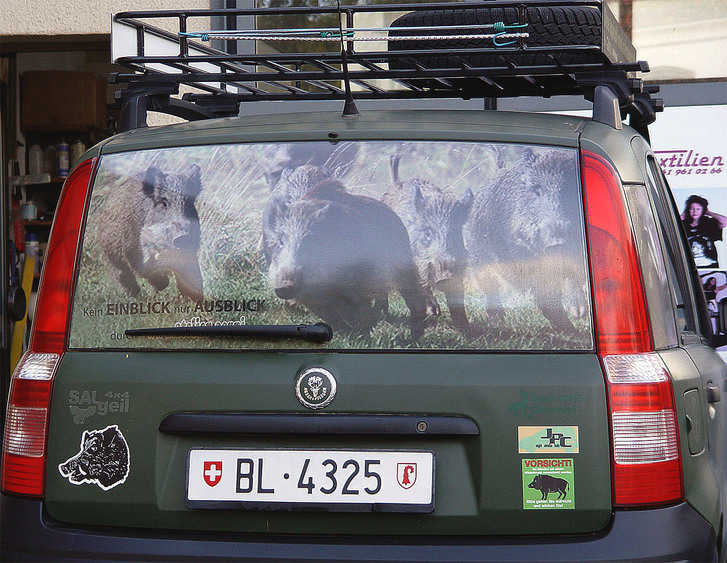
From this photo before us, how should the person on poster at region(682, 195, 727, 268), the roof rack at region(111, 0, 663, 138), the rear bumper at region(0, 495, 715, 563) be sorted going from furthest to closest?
the person on poster at region(682, 195, 727, 268) < the roof rack at region(111, 0, 663, 138) < the rear bumper at region(0, 495, 715, 563)

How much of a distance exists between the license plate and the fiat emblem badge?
0.11 metres

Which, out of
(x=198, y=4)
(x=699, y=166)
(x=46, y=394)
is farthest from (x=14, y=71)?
(x=46, y=394)

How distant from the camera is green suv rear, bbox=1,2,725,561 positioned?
287 centimetres

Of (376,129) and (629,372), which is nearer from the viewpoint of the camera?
(629,372)

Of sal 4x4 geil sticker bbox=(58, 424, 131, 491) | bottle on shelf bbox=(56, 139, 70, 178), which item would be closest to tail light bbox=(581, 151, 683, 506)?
sal 4x4 geil sticker bbox=(58, 424, 131, 491)

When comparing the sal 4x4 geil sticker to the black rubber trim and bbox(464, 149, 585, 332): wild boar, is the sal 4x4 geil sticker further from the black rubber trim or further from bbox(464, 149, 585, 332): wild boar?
bbox(464, 149, 585, 332): wild boar

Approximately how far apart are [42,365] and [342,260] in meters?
0.81

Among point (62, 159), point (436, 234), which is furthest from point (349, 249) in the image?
point (62, 159)

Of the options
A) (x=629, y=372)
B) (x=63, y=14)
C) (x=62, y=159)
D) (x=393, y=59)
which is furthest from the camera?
(x=62, y=159)

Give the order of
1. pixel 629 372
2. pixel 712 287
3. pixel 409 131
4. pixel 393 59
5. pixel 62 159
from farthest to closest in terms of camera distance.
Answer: pixel 62 159, pixel 712 287, pixel 393 59, pixel 409 131, pixel 629 372

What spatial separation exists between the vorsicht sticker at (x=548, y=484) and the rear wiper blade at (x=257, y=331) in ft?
1.82

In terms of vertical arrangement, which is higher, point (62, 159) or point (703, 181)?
point (62, 159)

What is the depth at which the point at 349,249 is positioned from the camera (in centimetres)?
296

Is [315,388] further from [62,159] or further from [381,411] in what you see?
[62,159]
